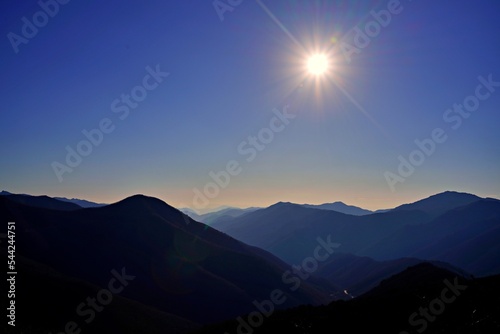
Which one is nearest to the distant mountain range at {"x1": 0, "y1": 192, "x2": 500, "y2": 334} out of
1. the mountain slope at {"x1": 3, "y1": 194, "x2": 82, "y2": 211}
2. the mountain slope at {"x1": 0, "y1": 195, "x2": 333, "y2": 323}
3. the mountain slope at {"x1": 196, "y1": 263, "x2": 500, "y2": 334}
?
the mountain slope at {"x1": 196, "y1": 263, "x2": 500, "y2": 334}

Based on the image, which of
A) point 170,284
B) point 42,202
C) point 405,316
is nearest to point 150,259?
point 170,284

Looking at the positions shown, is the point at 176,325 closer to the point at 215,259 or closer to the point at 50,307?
the point at 50,307

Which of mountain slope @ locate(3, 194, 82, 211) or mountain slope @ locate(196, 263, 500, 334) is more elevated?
mountain slope @ locate(3, 194, 82, 211)

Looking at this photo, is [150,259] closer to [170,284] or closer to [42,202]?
[170,284]

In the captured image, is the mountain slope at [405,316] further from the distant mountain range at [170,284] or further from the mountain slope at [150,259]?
the mountain slope at [150,259]

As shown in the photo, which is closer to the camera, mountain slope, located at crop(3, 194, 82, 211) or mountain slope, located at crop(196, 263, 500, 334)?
mountain slope, located at crop(196, 263, 500, 334)

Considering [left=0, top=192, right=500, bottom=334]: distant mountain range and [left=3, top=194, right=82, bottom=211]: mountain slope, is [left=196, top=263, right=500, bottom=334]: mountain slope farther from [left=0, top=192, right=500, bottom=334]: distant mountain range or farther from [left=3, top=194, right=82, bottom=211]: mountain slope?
[left=3, top=194, right=82, bottom=211]: mountain slope

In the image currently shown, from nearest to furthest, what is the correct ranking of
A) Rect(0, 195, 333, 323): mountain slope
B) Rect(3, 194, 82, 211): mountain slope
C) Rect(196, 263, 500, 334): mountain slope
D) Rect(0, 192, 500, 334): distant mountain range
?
1. Rect(196, 263, 500, 334): mountain slope
2. Rect(0, 192, 500, 334): distant mountain range
3. Rect(0, 195, 333, 323): mountain slope
4. Rect(3, 194, 82, 211): mountain slope

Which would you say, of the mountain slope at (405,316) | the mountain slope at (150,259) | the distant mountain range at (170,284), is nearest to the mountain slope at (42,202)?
the distant mountain range at (170,284)

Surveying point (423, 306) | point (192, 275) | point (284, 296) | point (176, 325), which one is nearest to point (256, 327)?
point (423, 306)

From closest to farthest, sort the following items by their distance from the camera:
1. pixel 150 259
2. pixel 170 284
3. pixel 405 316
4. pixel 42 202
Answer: pixel 405 316, pixel 170 284, pixel 150 259, pixel 42 202

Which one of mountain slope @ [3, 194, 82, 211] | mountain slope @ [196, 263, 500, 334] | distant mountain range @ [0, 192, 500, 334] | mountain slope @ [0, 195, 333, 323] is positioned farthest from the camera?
mountain slope @ [3, 194, 82, 211]
